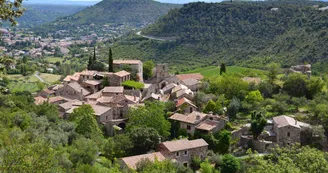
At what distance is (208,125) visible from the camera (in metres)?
36.6

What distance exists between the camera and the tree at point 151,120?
36.2 metres

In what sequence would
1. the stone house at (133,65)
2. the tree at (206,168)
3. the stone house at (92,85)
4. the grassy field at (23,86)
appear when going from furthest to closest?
the grassy field at (23,86) < the stone house at (133,65) < the stone house at (92,85) < the tree at (206,168)

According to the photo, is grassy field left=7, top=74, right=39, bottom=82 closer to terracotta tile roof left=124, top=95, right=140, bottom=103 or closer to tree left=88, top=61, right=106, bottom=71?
tree left=88, top=61, right=106, bottom=71

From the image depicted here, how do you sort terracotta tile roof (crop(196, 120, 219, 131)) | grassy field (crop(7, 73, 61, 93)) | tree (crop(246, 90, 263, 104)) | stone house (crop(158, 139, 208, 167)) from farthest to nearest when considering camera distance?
grassy field (crop(7, 73, 61, 93)) → tree (crop(246, 90, 263, 104)) → terracotta tile roof (crop(196, 120, 219, 131)) → stone house (crop(158, 139, 208, 167))

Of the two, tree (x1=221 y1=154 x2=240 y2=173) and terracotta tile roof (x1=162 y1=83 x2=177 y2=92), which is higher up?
terracotta tile roof (x1=162 y1=83 x2=177 y2=92)

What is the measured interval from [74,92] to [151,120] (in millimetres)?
13870

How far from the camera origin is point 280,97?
145 ft

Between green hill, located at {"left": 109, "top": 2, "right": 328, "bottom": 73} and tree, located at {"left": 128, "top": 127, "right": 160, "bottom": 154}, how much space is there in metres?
47.9

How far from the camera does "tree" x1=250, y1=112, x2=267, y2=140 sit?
35.6 metres

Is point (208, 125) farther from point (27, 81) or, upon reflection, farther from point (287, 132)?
point (27, 81)

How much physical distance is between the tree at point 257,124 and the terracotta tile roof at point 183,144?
4967 mm

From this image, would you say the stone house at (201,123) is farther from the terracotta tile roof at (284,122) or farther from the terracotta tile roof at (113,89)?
the terracotta tile roof at (113,89)

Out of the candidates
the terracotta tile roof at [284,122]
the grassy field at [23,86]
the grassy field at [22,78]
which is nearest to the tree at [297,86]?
the terracotta tile roof at [284,122]

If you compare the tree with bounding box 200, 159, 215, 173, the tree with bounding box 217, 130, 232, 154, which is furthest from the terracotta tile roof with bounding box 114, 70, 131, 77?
the tree with bounding box 200, 159, 215, 173
